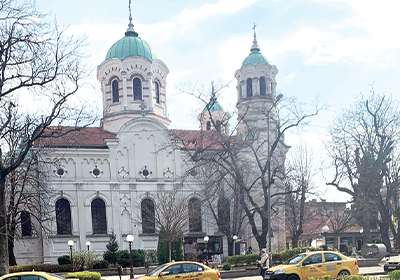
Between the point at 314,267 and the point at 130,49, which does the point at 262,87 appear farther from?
the point at 314,267

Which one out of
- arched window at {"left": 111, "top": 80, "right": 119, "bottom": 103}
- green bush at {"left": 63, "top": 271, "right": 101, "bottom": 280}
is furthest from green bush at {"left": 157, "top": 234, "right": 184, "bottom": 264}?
arched window at {"left": 111, "top": 80, "right": 119, "bottom": 103}

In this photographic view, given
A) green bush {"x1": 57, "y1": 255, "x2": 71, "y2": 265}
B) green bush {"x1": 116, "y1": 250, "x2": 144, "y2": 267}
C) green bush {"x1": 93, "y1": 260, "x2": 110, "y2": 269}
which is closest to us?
green bush {"x1": 93, "y1": 260, "x2": 110, "y2": 269}

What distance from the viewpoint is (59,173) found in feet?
137

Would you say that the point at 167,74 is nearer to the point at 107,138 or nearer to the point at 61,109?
the point at 107,138

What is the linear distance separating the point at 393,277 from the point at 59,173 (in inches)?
1336

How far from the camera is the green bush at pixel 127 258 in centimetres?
3600

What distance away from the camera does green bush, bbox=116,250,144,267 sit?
118ft

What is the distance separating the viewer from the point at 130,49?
4841 cm

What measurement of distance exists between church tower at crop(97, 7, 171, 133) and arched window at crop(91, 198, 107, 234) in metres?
8.39

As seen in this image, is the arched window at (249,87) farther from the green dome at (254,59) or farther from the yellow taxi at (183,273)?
the yellow taxi at (183,273)

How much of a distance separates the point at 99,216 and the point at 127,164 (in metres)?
5.57

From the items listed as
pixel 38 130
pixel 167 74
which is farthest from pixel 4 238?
pixel 167 74

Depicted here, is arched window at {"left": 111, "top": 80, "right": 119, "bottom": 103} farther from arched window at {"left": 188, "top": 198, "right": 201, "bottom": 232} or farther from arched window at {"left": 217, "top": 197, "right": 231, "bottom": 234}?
arched window at {"left": 217, "top": 197, "right": 231, "bottom": 234}

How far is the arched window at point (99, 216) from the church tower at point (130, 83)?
8.39 metres
